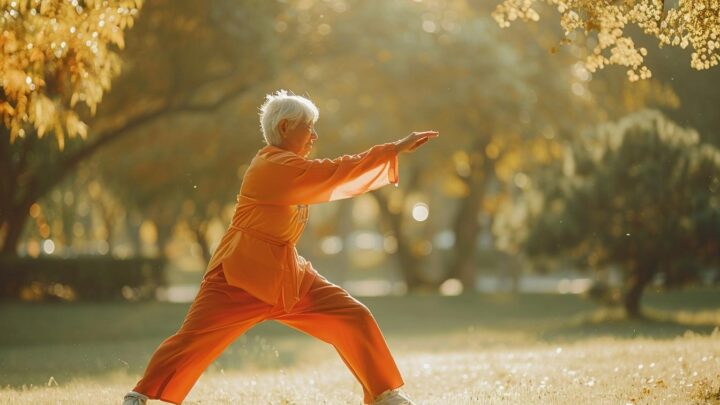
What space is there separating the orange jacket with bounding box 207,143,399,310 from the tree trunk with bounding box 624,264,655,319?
14.3 meters

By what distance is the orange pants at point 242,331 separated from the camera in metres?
6.08

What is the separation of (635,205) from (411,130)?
6619 mm

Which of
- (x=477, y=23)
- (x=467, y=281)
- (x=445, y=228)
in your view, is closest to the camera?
(x=477, y=23)

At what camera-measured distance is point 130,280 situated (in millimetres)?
24141

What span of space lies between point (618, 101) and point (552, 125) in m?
2.83

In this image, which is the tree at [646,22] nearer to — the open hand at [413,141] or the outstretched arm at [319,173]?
the open hand at [413,141]

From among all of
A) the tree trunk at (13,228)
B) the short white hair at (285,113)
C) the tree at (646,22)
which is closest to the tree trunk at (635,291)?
the tree at (646,22)

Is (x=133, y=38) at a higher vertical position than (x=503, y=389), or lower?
higher

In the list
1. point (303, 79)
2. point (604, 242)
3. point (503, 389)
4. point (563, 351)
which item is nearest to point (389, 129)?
point (303, 79)

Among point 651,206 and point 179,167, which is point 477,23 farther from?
point 179,167

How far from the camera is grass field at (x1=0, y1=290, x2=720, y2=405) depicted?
25.6 feet

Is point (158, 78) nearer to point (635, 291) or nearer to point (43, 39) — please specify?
point (635, 291)

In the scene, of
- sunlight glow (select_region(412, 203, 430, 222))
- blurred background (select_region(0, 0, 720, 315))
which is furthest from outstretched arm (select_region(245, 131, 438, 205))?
sunlight glow (select_region(412, 203, 430, 222))

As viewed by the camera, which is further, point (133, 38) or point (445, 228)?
point (445, 228)
